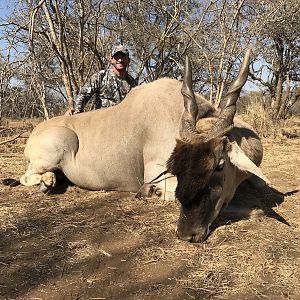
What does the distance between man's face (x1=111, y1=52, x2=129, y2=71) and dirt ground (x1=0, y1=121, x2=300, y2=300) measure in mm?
2722

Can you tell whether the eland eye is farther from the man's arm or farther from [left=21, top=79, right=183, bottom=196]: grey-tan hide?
the man's arm

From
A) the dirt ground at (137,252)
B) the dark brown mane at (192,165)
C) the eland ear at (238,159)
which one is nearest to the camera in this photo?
the dirt ground at (137,252)

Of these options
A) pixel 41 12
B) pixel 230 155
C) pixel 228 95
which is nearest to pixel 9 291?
pixel 230 155

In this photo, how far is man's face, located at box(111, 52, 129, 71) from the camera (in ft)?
21.5

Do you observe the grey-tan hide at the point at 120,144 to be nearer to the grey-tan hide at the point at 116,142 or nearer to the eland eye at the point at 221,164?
the grey-tan hide at the point at 116,142

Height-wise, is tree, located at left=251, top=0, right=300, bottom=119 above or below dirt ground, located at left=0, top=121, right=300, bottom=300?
above

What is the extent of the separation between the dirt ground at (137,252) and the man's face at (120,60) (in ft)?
8.93

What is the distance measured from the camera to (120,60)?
6594mm

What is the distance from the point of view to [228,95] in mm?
3734

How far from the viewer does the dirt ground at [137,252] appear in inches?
97.8

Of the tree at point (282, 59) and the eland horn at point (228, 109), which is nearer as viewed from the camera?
the eland horn at point (228, 109)

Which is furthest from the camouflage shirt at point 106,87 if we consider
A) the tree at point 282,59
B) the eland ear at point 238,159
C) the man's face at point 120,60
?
the tree at point 282,59

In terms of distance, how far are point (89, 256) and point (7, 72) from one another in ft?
14.9

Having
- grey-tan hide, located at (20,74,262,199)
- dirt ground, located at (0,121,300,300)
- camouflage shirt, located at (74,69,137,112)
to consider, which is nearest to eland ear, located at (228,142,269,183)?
dirt ground, located at (0,121,300,300)
